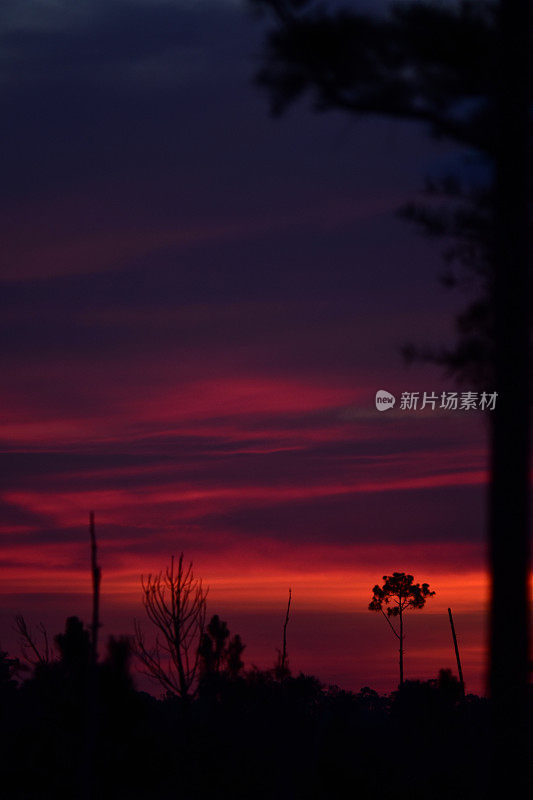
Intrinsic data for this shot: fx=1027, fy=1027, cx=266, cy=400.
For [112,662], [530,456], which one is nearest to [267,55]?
[530,456]

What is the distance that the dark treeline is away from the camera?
24.4m

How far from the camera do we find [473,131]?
9383mm

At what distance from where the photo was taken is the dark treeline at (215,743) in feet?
80.0

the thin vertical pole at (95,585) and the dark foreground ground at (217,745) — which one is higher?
the thin vertical pole at (95,585)

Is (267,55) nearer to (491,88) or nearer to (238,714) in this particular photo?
(491,88)

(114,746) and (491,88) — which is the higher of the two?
(491,88)

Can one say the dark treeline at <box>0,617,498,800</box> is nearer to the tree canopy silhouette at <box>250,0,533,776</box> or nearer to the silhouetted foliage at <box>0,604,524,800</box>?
the silhouetted foliage at <box>0,604,524,800</box>

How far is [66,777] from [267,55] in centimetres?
2010

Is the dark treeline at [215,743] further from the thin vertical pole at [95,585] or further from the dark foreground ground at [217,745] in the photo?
the thin vertical pole at [95,585]

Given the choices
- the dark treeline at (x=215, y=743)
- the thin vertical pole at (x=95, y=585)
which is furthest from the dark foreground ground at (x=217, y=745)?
the thin vertical pole at (x=95, y=585)

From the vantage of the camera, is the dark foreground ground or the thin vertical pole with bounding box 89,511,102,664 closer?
the thin vertical pole with bounding box 89,511,102,664

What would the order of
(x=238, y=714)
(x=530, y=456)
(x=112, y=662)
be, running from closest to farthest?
(x=530, y=456), (x=238, y=714), (x=112, y=662)

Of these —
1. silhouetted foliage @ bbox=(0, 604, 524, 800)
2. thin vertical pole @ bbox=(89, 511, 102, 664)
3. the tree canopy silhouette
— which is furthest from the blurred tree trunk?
silhouetted foliage @ bbox=(0, 604, 524, 800)

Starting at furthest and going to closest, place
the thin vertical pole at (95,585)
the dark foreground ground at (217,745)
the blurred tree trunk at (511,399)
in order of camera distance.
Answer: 1. the dark foreground ground at (217,745)
2. the thin vertical pole at (95,585)
3. the blurred tree trunk at (511,399)
